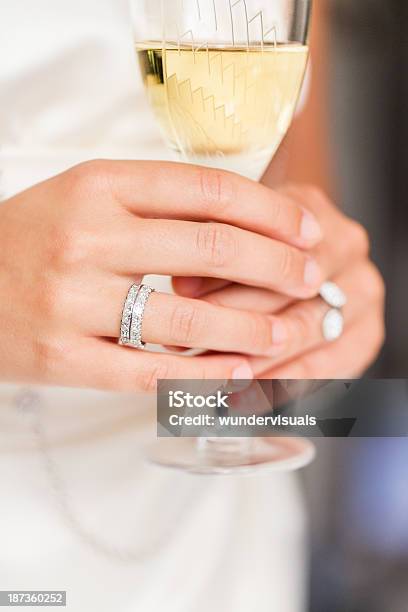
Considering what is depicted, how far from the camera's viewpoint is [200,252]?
0.37m

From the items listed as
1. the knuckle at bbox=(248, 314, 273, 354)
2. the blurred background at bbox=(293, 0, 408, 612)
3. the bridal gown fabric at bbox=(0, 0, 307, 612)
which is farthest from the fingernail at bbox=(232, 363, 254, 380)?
the blurred background at bbox=(293, 0, 408, 612)

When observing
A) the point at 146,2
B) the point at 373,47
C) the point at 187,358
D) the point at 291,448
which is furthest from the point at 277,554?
the point at 373,47

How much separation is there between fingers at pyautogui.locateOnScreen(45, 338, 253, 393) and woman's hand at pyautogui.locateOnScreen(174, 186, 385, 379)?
0.07m

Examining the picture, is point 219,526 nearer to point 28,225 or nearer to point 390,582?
point 28,225

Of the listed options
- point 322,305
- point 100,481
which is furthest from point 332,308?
point 100,481

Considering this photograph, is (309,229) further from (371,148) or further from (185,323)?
(371,148)

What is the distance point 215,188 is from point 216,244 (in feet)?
0.09

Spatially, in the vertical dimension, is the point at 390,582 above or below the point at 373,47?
below

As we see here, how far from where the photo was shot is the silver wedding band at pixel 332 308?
45 cm

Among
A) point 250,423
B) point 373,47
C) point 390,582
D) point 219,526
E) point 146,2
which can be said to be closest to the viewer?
point 146,2

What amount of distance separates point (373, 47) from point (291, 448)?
1557 mm

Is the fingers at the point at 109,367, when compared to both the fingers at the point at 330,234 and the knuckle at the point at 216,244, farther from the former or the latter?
the fingers at the point at 330,234

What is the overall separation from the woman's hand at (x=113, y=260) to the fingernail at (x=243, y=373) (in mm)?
33

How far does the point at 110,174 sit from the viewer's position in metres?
0.36
